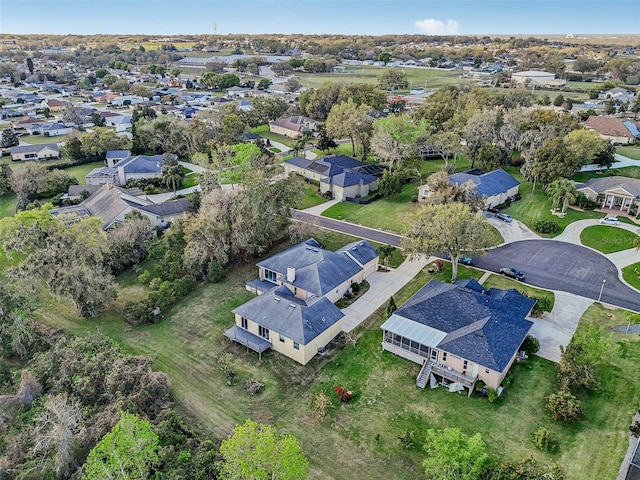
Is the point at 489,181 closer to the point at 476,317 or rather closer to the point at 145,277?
the point at 476,317

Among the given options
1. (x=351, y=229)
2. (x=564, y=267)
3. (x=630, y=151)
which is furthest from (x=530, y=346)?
(x=630, y=151)

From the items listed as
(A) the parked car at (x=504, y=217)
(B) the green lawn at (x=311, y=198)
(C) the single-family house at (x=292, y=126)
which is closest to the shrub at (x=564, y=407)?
(A) the parked car at (x=504, y=217)

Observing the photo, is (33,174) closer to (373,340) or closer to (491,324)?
(373,340)

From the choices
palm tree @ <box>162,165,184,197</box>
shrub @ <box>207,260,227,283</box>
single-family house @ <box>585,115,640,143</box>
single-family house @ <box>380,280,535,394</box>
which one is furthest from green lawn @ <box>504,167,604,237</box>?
palm tree @ <box>162,165,184,197</box>

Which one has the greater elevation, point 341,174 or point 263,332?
point 341,174

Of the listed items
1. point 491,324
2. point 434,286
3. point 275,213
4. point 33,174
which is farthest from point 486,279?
point 33,174

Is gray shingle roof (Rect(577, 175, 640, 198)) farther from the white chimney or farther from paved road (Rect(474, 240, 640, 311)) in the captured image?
the white chimney
